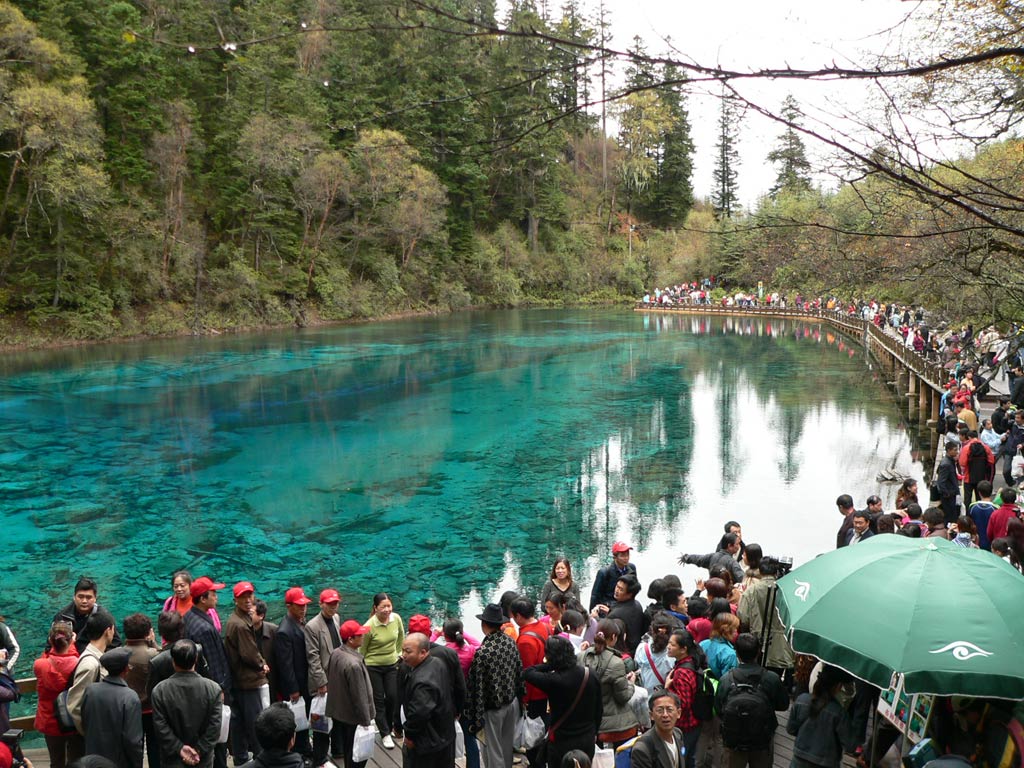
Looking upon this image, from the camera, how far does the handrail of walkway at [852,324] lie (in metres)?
18.3

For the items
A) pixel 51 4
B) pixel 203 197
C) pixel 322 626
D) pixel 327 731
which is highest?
pixel 51 4

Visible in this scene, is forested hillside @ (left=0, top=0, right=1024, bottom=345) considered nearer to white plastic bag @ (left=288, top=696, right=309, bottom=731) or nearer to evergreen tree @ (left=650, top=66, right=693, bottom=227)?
evergreen tree @ (left=650, top=66, right=693, bottom=227)

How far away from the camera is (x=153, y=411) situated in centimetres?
2084

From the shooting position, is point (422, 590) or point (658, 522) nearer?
point (422, 590)

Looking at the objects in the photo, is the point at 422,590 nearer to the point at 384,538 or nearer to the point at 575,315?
the point at 384,538

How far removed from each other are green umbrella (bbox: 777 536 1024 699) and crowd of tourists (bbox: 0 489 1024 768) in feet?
1.35

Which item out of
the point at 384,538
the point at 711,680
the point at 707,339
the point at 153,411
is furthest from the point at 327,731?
the point at 707,339

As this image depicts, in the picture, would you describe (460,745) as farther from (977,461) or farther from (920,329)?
(920,329)

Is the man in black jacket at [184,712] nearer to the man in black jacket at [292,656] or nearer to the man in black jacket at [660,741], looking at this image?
the man in black jacket at [292,656]

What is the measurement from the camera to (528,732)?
15.3 feet

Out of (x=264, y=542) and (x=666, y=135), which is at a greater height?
(x=666, y=135)

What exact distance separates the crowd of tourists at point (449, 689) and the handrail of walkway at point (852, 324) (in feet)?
47.3

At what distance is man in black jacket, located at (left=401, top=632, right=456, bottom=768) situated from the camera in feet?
13.8

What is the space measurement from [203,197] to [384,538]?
123ft
